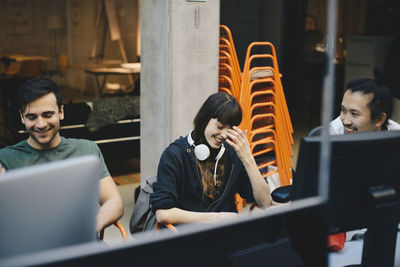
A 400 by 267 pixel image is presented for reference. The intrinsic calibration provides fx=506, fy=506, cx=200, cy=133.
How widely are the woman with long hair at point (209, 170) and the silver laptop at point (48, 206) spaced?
109 cm

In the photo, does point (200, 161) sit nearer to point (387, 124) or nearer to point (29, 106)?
point (29, 106)

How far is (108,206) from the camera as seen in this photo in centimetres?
227

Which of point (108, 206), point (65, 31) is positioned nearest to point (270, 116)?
point (108, 206)

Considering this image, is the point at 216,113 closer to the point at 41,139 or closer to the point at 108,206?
the point at 108,206

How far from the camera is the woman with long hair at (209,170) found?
2.32 metres

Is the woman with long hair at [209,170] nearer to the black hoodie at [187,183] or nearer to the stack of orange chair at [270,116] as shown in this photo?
the black hoodie at [187,183]

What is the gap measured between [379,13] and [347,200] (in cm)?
721

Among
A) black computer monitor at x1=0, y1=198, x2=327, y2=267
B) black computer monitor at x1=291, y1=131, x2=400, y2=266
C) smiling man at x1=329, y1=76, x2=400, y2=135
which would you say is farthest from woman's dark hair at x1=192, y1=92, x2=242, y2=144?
black computer monitor at x1=0, y1=198, x2=327, y2=267

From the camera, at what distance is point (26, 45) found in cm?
914

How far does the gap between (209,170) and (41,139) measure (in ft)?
2.60

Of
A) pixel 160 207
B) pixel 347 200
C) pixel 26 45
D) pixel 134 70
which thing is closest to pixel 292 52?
pixel 134 70

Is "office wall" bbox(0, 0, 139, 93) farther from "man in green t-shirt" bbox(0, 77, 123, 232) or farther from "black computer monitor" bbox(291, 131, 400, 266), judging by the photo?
"black computer monitor" bbox(291, 131, 400, 266)

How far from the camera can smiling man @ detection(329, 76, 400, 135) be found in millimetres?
2527

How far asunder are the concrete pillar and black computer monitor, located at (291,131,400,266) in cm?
264
